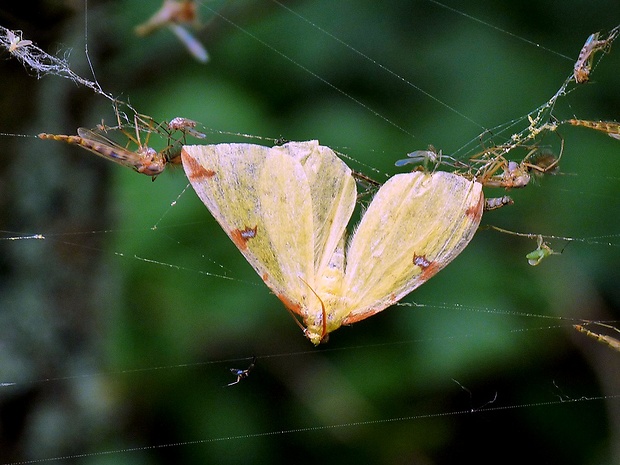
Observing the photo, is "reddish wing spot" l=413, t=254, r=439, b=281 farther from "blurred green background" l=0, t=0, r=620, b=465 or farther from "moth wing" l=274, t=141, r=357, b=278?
"blurred green background" l=0, t=0, r=620, b=465

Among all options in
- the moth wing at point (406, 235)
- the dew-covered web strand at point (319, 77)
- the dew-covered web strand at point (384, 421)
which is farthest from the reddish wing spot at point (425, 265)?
the dew-covered web strand at point (384, 421)

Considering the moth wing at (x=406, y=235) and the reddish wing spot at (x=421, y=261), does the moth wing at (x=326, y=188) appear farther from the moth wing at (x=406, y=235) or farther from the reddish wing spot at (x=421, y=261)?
the reddish wing spot at (x=421, y=261)

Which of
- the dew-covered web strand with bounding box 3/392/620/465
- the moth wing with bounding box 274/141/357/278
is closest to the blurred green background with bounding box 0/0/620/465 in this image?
the dew-covered web strand with bounding box 3/392/620/465

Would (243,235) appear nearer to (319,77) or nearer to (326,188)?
(326,188)

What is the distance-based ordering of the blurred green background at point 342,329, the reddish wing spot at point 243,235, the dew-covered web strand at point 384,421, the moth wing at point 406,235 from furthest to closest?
the dew-covered web strand at point 384,421 < the blurred green background at point 342,329 < the reddish wing spot at point 243,235 < the moth wing at point 406,235

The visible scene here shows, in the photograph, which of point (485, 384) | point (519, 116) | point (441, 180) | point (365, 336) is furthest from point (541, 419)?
point (441, 180)

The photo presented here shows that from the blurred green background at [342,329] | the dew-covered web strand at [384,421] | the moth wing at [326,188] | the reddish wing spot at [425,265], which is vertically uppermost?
the moth wing at [326,188]

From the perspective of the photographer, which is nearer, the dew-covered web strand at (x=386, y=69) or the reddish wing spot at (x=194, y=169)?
the reddish wing spot at (x=194, y=169)

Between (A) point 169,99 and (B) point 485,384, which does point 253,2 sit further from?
(B) point 485,384
